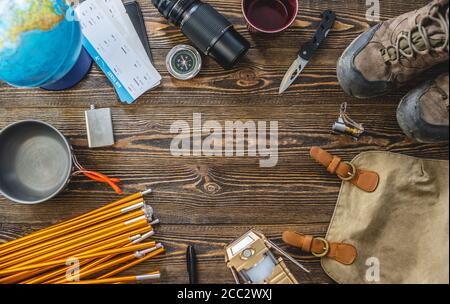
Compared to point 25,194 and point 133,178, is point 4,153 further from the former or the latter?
point 133,178

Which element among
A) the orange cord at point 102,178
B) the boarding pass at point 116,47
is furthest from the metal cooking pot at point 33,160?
the boarding pass at point 116,47

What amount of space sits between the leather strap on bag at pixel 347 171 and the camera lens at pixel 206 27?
30cm

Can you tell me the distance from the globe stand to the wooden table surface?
0.05ft

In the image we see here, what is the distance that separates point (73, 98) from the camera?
0.99 m

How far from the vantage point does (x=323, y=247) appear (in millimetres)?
939

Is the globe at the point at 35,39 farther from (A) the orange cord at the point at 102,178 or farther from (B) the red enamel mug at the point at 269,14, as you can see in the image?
(B) the red enamel mug at the point at 269,14

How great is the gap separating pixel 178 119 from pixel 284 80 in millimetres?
270

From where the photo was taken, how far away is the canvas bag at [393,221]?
2.89ft

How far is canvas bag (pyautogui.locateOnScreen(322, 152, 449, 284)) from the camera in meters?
0.88

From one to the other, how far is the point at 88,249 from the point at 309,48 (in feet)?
2.28

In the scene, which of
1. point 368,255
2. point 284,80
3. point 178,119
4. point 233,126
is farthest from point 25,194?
point 368,255

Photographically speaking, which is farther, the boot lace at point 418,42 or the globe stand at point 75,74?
the globe stand at point 75,74

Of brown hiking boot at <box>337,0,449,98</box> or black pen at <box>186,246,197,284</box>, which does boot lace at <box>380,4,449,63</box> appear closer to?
brown hiking boot at <box>337,0,449,98</box>
